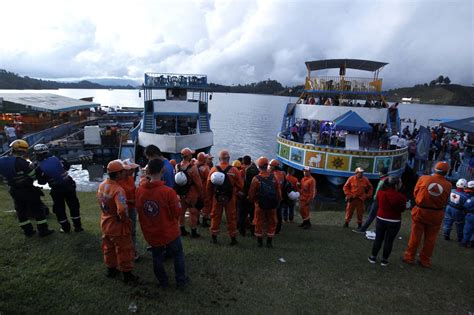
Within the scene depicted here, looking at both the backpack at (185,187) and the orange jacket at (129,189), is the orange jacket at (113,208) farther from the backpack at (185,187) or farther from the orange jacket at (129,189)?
the backpack at (185,187)

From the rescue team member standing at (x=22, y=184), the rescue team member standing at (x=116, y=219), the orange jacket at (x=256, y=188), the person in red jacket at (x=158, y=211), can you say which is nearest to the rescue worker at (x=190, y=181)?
the orange jacket at (x=256, y=188)

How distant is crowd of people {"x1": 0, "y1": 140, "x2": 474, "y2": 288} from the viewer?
3.55 metres

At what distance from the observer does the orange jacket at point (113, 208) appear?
140 inches

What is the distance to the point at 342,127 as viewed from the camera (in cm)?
1332

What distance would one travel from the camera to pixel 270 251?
5.23 m

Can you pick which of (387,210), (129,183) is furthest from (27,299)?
(387,210)

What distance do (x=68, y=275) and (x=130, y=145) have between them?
1614 centimetres

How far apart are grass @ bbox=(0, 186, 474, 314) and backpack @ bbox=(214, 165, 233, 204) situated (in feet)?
2.96

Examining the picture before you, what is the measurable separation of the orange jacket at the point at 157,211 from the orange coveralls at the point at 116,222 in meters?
0.23

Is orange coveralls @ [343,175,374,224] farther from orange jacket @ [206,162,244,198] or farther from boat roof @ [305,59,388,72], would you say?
boat roof @ [305,59,388,72]

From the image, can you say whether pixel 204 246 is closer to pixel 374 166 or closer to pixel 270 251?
pixel 270 251

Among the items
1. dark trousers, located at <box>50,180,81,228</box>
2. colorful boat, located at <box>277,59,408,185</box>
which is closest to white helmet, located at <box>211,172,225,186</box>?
dark trousers, located at <box>50,180,81,228</box>

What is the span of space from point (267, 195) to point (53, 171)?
11.3ft

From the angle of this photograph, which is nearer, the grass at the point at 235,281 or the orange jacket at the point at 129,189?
the grass at the point at 235,281
